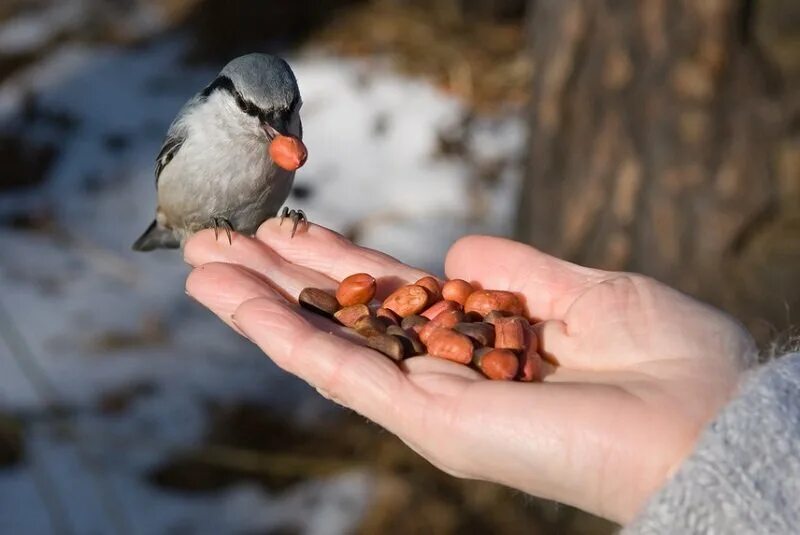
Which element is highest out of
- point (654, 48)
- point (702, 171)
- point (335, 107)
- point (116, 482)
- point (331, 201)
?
point (654, 48)

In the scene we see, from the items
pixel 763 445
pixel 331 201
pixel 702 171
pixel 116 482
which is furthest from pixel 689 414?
pixel 331 201

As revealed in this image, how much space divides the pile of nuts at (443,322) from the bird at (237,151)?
0.28 meters

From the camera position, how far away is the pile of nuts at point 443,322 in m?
1.54

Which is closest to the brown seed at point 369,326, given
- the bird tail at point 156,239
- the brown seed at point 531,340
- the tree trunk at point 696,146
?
the brown seed at point 531,340

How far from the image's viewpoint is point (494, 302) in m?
1.74

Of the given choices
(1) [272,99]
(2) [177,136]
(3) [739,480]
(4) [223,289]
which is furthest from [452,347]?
(2) [177,136]

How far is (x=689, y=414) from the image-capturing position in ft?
4.33

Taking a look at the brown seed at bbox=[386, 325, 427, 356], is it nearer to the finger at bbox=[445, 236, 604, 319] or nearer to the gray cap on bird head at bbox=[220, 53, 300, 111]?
the finger at bbox=[445, 236, 604, 319]

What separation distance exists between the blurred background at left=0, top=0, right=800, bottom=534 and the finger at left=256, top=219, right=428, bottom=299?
71cm

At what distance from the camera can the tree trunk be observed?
8.23 ft

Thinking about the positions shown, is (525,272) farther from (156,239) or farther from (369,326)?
(156,239)

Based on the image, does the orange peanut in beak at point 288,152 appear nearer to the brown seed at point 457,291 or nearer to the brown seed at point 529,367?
the brown seed at point 457,291

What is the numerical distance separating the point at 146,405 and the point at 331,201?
3.61 feet

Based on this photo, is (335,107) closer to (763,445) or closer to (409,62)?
(409,62)
